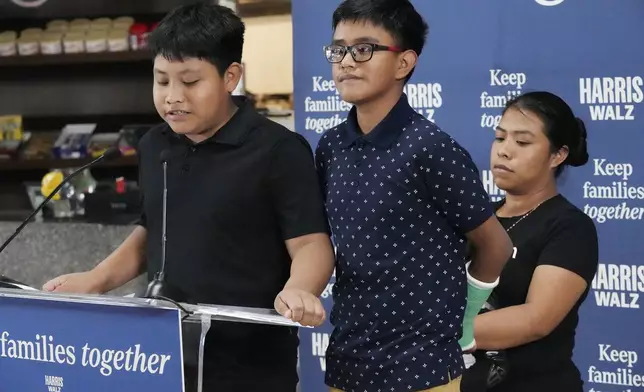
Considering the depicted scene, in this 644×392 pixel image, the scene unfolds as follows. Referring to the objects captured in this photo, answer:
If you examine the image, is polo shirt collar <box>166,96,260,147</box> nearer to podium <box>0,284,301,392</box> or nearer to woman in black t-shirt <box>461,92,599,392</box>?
podium <box>0,284,301,392</box>

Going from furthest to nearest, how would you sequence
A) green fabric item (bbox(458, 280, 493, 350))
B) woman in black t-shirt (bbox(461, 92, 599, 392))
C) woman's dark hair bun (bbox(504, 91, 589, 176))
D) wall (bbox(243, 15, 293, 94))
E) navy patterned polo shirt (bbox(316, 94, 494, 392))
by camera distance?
wall (bbox(243, 15, 293, 94)) → woman's dark hair bun (bbox(504, 91, 589, 176)) → woman in black t-shirt (bbox(461, 92, 599, 392)) → green fabric item (bbox(458, 280, 493, 350)) → navy patterned polo shirt (bbox(316, 94, 494, 392))

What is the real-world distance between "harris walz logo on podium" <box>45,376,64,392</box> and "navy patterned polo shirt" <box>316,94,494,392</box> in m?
0.50

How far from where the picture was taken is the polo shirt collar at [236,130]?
1460 mm

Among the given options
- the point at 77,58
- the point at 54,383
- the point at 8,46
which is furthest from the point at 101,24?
the point at 54,383

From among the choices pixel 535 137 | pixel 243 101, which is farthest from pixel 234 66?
pixel 535 137

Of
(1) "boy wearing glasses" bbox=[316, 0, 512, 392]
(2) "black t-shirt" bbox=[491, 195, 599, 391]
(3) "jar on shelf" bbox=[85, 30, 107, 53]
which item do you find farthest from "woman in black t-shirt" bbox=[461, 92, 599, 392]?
(3) "jar on shelf" bbox=[85, 30, 107, 53]

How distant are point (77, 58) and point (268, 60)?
1.67 metres

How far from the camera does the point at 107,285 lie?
1537 millimetres

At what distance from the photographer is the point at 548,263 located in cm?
177

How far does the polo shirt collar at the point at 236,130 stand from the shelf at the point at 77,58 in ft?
8.99

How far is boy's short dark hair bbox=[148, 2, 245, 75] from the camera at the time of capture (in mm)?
1399

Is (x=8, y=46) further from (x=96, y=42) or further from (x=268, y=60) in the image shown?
(x=268, y=60)

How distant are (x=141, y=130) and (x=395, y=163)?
252cm

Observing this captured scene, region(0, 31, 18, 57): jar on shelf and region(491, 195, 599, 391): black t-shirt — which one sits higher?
region(0, 31, 18, 57): jar on shelf
